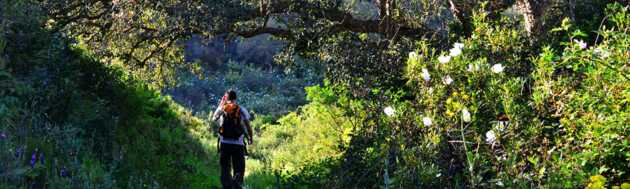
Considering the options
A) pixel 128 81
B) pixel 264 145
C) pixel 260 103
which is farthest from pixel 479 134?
pixel 260 103

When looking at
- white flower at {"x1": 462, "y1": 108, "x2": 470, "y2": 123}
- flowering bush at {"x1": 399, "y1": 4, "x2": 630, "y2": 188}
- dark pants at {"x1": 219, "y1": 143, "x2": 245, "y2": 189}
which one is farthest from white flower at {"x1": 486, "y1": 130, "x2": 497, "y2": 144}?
dark pants at {"x1": 219, "y1": 143, "x2": 245, "y2": 189}

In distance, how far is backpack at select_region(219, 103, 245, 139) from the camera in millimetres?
8031

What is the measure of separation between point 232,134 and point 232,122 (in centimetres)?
15

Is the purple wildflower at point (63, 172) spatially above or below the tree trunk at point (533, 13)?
below

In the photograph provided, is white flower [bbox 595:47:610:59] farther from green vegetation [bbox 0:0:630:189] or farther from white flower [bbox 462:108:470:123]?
white flower [bbox 462:108:470:123]

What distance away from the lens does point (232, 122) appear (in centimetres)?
803

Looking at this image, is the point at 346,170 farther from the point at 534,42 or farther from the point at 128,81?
the point at 128,81

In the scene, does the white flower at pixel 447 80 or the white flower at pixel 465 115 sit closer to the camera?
the white flower at pixel 465 115

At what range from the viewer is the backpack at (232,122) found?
8031 millimetres

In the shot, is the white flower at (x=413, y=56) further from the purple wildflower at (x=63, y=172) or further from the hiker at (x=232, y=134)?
the purple wildflower at (x=63, y=172)

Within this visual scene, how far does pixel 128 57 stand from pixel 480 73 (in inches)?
262

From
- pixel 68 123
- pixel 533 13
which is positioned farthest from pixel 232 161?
pixel 533 13

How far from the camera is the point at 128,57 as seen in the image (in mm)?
10859

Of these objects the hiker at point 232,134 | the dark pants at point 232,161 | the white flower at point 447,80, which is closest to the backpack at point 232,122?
the hiker at point 232,134
